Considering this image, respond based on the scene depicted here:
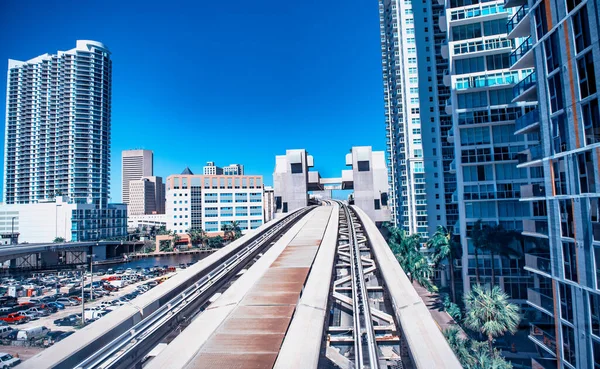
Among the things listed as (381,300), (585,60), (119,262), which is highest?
(585,60)

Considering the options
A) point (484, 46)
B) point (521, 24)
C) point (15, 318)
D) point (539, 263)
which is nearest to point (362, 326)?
point (539, 263)

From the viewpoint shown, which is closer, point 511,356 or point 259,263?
point 259,263

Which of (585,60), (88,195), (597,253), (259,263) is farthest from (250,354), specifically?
(88,195)

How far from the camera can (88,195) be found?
115562 millimetres

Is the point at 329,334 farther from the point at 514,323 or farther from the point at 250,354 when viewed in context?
the point at 514,323

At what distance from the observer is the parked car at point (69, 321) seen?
33.1 meters

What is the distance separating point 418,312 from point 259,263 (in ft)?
25.3

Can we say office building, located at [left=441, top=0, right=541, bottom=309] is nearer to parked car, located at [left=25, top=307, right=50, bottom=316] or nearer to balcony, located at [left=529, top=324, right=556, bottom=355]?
balcony, located at [left=529, top=324, right=556, bottom=355]

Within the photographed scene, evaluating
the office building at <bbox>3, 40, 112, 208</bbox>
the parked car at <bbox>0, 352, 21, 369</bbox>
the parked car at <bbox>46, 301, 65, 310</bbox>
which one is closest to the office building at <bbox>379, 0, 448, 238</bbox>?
the parked car at <bbox>0, 352, 21, 369</bbox>

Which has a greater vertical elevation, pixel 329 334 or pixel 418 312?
pixel 418 312

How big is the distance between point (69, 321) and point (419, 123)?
5699 cm

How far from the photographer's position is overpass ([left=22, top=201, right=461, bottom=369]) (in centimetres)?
535

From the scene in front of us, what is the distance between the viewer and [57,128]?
11900 centimetres

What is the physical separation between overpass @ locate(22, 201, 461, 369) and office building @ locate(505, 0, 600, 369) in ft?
35.0
